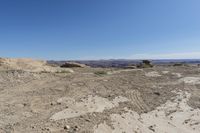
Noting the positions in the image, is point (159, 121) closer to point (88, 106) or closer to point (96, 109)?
point (96, 109)

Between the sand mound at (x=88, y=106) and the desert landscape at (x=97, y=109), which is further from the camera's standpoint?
the sand mound at (x=88, y=106)

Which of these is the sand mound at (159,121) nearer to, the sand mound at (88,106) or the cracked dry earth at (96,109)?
the cracked dry earth at (96,109)

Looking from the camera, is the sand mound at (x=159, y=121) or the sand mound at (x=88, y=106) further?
the sand mound at (x=88, y=106)

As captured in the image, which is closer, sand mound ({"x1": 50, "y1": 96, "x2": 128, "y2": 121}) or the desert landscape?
the desert landscape

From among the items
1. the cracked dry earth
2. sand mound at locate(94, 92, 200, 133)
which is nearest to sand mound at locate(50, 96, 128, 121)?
the cracked dry earth

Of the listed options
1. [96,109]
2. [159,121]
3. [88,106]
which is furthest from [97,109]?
[159,121]

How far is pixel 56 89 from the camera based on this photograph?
11.6 m

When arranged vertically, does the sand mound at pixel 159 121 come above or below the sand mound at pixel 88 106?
below

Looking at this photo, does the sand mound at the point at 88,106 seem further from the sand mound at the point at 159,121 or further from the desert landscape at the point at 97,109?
the sand mound at the point at 159,121

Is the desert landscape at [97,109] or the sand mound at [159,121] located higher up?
the desert landscape at [97,109]

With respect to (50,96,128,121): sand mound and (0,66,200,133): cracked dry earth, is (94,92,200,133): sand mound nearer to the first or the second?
(0,66,200,133): cracked dry earth

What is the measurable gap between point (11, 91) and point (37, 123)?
4.89 metres

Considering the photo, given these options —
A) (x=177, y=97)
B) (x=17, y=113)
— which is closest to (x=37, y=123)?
(x=17, y=113)

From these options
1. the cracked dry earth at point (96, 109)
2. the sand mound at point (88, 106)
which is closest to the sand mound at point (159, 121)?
the cracked dry earth at point (96, 109)
